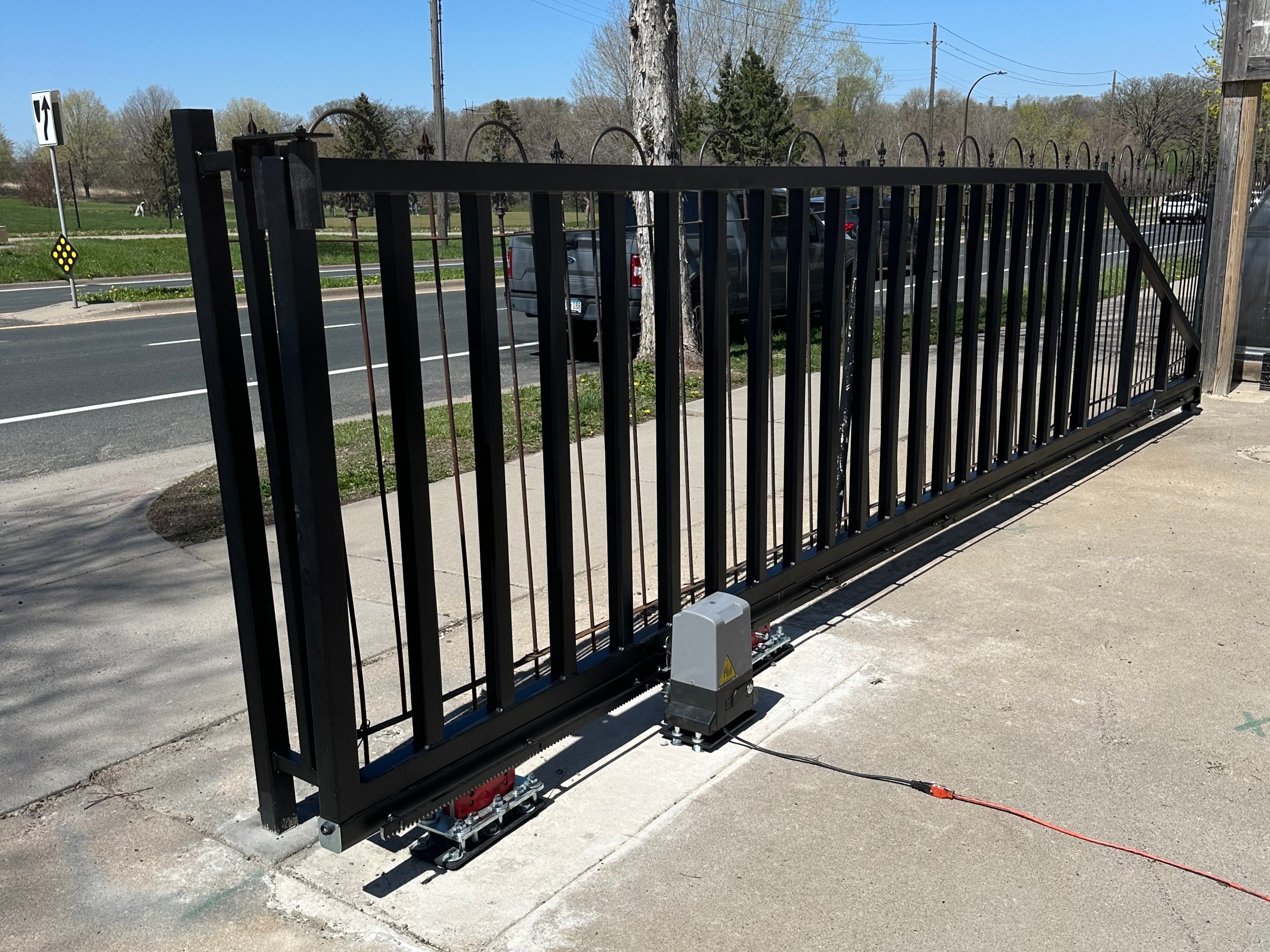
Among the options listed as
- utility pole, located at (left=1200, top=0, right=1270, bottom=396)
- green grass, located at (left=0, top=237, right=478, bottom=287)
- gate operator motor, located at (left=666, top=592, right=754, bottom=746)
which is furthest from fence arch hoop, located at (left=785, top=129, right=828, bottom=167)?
green grass, located at (left=0, top=237, right=478, bottom=287)

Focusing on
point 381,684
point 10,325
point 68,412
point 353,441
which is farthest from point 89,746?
point 10,325

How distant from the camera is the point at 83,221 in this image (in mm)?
50500

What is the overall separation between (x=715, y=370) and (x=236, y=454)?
1756 millimetres

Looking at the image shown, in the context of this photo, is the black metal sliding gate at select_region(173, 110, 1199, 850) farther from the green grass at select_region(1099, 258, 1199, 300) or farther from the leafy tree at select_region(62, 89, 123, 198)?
the leafy tree at select_region(62, 89, 123, 198)

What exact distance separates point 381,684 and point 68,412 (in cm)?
699

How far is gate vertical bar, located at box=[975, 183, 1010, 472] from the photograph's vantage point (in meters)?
5.19

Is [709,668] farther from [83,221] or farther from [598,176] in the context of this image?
[83,221]

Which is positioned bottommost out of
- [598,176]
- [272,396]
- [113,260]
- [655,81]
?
[113,260]

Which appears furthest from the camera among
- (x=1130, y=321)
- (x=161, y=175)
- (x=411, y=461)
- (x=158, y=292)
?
(x=161, y=175)

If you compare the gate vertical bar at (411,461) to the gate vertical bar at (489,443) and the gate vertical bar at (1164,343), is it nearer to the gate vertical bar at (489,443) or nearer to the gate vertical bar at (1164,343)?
the gate vertical bar at (489,443)

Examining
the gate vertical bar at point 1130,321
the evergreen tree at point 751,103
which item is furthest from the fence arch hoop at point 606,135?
the evergreen tree at point 751,103

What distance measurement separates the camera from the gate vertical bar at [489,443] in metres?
2.80

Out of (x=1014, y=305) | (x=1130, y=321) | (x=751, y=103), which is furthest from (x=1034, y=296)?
(x=751, y=103)

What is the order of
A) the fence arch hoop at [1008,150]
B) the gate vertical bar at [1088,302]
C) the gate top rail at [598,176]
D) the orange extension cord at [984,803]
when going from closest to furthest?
the gate top rail at [598,176], the orange extension cord at [984,803], the fence arch hoop at [1008,150], the gate vertical bar at [1088,302]
